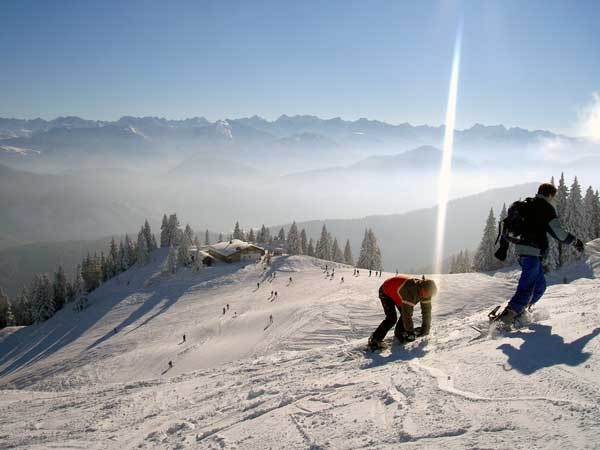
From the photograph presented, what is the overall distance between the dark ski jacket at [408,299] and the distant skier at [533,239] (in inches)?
63.4

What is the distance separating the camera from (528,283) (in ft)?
25.2

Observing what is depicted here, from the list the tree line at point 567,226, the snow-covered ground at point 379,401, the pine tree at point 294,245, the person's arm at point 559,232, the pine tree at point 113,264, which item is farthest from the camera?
the pine tree at point 113,264

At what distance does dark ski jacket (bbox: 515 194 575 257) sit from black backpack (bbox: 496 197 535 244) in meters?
0.04

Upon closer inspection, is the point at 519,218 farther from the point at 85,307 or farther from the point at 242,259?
the point at 85,307

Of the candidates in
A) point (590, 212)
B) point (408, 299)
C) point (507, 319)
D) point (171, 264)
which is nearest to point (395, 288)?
point (408, 299)

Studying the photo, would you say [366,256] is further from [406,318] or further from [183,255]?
[406,318]

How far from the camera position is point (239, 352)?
28969 millimetres

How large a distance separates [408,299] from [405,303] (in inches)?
4.8

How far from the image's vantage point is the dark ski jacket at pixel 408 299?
8650 millimetres

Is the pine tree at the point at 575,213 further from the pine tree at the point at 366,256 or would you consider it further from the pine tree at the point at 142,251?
the pine tree at the point at 142,251

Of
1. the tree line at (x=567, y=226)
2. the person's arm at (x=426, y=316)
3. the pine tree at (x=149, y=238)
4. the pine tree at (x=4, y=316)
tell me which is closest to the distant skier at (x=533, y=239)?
the person's arm at (x=426, y=316)

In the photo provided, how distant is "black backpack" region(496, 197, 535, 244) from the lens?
7.43 m

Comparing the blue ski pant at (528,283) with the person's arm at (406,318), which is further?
the person's arm at (406,318)

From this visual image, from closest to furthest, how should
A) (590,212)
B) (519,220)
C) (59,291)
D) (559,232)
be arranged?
(559,232)
(519,220)
(590,212)
(59,291)
